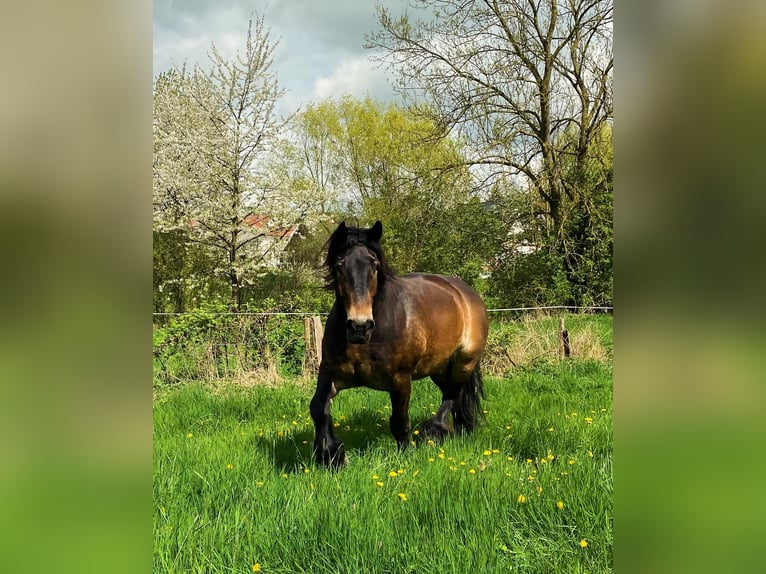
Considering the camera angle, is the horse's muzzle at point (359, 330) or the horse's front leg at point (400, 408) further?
the horse's front leg at point (400, 408)

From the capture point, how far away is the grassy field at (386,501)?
2.30 metres

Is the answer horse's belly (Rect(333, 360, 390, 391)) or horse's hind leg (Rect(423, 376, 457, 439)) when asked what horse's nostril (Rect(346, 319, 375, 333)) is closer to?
horse's belly (Rect(333, 360, 390, 391))

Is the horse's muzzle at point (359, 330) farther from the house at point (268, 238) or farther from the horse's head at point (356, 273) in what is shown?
the house at point (268, 238)

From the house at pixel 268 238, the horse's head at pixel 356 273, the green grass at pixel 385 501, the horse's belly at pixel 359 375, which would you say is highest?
the house at pixel 268 238

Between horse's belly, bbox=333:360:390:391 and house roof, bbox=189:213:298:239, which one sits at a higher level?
house roof, bbox=189:213:298:239

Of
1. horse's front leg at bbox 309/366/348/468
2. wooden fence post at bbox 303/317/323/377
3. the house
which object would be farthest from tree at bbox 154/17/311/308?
horse's front leg at bbox 309/366/348/468

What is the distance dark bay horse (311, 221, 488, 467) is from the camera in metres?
3.42

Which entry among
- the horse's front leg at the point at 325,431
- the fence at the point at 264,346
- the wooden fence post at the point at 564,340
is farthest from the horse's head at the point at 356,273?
the wooden fence post at the point at 564,340

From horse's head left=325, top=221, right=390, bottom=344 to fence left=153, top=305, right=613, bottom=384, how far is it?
4715 mm

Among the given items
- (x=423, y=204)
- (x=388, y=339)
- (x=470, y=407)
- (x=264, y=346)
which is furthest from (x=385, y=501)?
(x=423, y=204)

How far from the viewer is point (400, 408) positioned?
3.98 metres
